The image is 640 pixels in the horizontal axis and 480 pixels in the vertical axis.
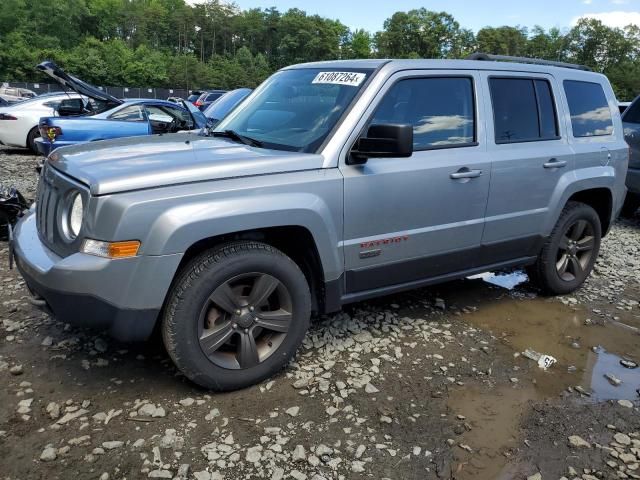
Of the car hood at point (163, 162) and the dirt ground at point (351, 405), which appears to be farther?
the car hood at point (163, 162)

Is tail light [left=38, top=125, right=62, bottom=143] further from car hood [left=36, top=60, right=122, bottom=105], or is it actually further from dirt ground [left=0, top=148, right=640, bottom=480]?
dirt ground [left=0, top=148, right=640, bottom=480]

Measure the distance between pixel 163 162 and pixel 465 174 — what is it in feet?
6.76

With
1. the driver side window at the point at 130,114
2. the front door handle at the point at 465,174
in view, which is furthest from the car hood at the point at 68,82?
the front door handle at the point at 465,174

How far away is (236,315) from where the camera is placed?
3033 mm

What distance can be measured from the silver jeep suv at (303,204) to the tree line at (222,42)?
6867 centimetres

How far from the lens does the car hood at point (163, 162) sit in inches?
106

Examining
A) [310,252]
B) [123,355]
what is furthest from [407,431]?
[123,355]

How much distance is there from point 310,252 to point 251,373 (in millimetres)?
805

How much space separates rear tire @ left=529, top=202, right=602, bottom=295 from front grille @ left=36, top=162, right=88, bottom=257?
12.4ft

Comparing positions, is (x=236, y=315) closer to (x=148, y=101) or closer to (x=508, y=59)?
(x=508, y=59)

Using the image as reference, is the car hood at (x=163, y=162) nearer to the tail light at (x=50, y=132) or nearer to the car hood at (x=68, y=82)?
the tail light at (x=50, y=132)

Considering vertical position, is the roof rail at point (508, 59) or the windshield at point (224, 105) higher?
the roof rail at point (508, 59)

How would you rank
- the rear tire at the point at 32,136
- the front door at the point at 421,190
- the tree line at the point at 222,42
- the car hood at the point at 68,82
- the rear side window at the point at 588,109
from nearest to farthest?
the front door at the point at 421,190 < the rear side window at the point at 588,109 < the car hood at the point at 68,82 < the rear tire at the point at 32,136 < the tree line at the point at 222,42

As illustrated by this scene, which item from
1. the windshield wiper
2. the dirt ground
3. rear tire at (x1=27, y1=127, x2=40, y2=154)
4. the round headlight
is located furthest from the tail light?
the round headlight
